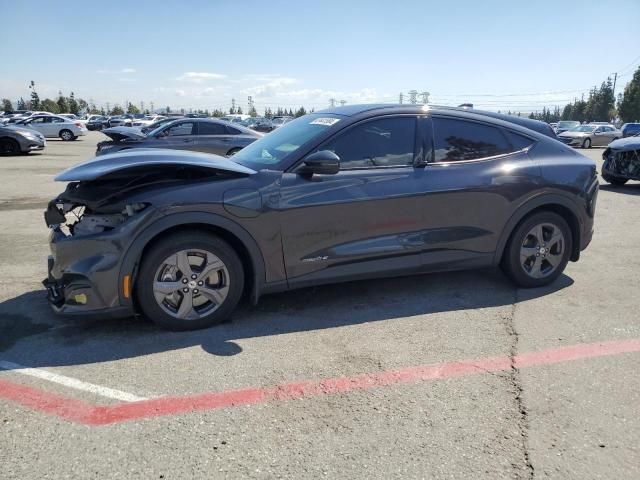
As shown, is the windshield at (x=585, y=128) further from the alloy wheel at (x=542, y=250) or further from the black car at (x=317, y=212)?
the alloy wheel at (x=542, y=250)

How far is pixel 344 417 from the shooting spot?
2777 millimetres

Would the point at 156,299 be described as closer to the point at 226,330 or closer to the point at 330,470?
the point at 226,330

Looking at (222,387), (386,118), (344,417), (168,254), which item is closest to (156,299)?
(168,254)

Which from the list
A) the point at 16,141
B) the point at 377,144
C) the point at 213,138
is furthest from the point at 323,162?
the point at 16,141

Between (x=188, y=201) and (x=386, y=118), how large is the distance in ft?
5.86

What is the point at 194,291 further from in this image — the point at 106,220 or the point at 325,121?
the point at 325,121

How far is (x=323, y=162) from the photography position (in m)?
3.83

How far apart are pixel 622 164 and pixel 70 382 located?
39.6 feet

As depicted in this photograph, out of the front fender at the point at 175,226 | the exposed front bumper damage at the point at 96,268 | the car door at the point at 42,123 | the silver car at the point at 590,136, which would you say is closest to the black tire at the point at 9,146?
the car door at the point at 42,123

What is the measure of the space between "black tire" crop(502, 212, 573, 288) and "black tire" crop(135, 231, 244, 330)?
A: 251 cm

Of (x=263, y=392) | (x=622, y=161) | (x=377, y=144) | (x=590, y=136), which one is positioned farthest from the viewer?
(x=590, y=136)

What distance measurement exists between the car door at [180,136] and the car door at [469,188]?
946 centimetres

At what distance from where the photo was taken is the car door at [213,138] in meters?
13.2

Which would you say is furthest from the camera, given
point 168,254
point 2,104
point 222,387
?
point 2,104
